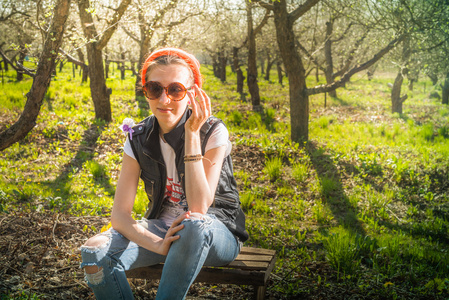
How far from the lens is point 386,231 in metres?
4.55

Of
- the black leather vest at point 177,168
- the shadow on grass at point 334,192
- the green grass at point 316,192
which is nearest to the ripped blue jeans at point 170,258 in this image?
the black leather vest at point 177,168

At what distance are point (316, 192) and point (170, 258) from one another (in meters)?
3.97

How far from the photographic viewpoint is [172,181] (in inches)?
106

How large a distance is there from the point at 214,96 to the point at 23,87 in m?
7.29

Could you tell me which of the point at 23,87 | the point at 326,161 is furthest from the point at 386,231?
the point at 23,87

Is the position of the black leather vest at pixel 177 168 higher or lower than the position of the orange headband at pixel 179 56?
lower

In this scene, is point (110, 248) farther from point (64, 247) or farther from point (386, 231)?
point (386, 231)

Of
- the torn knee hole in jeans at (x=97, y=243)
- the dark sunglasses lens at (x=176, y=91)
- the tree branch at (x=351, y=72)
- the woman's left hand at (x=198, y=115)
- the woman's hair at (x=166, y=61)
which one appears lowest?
the torn knee hole in jeans at (x=97, y=243)

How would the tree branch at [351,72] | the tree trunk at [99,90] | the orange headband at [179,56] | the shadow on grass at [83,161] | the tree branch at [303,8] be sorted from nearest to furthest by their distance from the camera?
the orange headband at [179,56], the shadow on grass at [83,161], the tree branch at [351,72], the tree branch at [303,8], the tree trunk at [99,90]

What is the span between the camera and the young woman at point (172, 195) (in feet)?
7.13

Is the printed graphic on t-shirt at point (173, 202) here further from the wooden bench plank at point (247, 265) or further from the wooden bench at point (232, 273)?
the wooden bench plank at point (247, 265)

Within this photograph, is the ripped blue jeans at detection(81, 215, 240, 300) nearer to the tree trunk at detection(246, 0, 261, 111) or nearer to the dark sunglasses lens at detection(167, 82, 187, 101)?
the dark sunglasses lens at detection(167, 82, 187, 101)

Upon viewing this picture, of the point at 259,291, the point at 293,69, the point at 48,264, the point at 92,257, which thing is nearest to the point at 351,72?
the point at 293,69

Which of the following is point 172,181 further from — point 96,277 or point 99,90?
point 99,90
